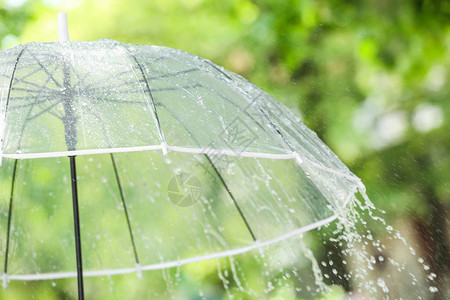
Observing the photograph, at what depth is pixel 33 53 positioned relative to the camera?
1.40 meters

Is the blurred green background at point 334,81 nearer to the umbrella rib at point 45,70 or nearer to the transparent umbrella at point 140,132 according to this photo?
the transparent umbrella at point 140,132

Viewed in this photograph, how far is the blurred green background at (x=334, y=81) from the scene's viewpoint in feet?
14.2

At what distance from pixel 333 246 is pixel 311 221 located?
2828mm

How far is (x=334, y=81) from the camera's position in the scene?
14.8ft

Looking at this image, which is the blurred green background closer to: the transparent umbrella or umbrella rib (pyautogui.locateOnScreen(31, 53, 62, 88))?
the transparent umbrella

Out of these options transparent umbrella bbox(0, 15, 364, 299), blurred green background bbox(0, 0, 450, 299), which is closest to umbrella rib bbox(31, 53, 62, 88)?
transparent umbrella bbox(0, 15, 364, 299)

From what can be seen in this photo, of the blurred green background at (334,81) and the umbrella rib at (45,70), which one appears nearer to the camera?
the umbrella rib at (45,70)

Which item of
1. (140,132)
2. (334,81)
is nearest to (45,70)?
(140,132)

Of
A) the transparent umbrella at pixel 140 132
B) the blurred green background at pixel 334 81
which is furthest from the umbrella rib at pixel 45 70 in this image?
the blurred green background at pixel 334 81

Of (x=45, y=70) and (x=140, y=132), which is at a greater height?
(x=45, y=70)

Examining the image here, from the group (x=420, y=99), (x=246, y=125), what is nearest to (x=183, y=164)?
(x=420, y=99)

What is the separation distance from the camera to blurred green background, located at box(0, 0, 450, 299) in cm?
433

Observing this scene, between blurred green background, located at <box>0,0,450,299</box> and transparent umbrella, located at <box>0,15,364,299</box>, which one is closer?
transparent umbrella, located at <box>0,15,364,299</box>

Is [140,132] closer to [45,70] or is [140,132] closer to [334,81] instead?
[45,70]
